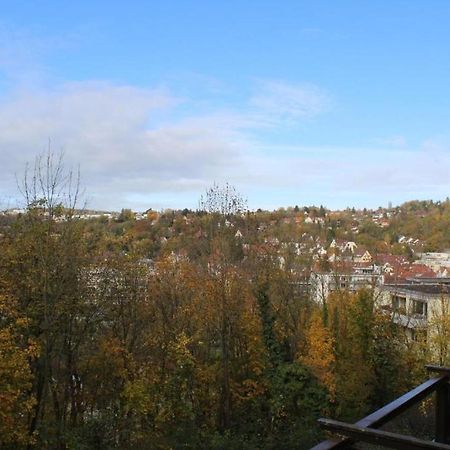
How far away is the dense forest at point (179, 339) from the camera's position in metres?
15.1

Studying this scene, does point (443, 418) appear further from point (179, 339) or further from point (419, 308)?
point (419, 308)

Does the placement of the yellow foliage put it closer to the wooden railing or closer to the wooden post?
the wooden post

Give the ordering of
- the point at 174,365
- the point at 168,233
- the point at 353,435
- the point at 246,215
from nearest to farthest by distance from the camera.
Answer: the point at 353,435, the point at 174,365, the point at 246,215, the point at 168,233

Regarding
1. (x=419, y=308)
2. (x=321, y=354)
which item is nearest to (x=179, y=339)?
(x=321, y=354)

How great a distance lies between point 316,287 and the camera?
1072 inches

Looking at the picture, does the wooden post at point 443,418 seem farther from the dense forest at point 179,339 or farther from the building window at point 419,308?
the building window at point 419,308

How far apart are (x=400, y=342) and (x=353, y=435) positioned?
79.0 ft

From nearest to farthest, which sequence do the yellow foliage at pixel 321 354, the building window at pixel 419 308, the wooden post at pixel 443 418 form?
the wooden post at pixel 443 418, the yellow foliage at pixel 321 354, the building window at pixel 419 308

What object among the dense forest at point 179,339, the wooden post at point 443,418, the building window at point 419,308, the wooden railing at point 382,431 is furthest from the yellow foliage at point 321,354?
the wooden railing at point 382,431

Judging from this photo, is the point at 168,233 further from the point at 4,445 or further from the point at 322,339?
the point at 4,445

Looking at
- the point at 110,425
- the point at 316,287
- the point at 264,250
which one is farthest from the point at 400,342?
the point at 110,425

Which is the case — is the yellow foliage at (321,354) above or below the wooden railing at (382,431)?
below

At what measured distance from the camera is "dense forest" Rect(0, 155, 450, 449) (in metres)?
15.1

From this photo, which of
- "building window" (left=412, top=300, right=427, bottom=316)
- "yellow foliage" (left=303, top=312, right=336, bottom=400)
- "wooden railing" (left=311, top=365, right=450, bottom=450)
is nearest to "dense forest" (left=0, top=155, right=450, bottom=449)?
"yellow foliage" (left=303, top=312, right=336, bottom=400)
